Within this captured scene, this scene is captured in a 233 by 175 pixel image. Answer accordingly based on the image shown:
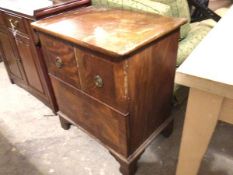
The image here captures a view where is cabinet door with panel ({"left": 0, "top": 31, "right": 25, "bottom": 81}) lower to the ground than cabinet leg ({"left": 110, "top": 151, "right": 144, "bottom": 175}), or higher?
higher

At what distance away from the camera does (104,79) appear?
91cm

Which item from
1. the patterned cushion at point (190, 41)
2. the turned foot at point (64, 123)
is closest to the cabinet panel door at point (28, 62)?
the turned foot at point (64, 123)

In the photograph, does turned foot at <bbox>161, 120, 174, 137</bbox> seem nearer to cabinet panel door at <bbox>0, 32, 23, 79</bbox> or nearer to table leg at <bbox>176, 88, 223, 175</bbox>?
table leg at <bbox>176, 88, 223, 175</bbox>

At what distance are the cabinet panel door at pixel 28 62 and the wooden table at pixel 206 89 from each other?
44.8 inches

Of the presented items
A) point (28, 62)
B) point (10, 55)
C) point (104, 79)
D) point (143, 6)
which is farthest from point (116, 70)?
point (10, 55)

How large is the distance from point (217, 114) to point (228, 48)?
7.9 inches

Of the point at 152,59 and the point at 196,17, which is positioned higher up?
the point at 152,59

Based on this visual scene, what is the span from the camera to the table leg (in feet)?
1.86

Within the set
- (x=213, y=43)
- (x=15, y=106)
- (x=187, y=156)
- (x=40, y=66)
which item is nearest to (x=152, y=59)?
(x=213, y=43)

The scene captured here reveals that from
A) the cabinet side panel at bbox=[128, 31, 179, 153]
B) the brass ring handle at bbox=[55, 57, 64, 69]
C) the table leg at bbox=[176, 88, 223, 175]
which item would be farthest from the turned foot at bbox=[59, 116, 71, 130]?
the table leg at bbox=[176, 88, 223, 175]

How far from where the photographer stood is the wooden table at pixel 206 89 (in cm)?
52

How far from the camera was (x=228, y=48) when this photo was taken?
0.63 m

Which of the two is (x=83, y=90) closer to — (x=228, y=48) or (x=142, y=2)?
(x=142, y=2)

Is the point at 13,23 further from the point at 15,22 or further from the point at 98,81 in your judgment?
the point at 98,81
